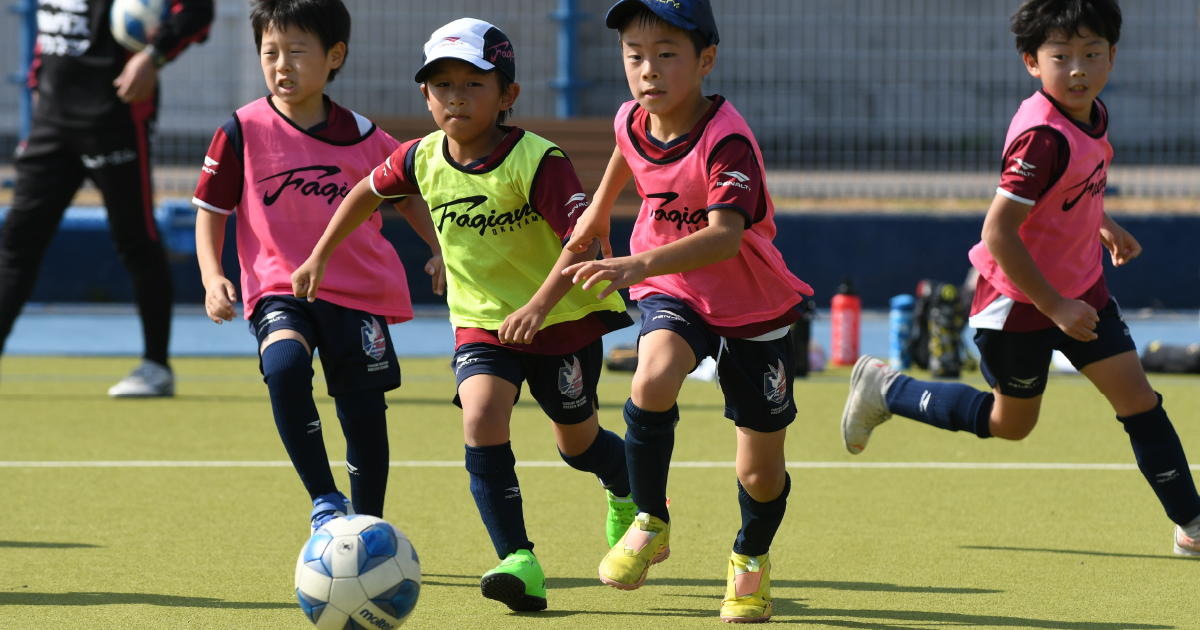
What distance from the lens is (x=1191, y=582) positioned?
3922 millimetres

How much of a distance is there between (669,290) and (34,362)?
Answer: 23.2 ft

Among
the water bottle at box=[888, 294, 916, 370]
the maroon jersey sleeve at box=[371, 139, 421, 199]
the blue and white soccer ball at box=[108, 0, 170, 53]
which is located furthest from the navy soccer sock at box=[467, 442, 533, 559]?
the water bottle at box=[888, 294, 916, 370]

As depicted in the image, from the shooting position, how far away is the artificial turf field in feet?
11.9

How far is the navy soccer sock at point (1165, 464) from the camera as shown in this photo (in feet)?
14.0

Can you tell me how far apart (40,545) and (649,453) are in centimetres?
192

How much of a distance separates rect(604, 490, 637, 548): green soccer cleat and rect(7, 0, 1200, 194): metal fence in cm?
836

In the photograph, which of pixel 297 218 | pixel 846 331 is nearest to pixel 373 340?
pixel 297 218

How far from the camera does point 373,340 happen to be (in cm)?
405

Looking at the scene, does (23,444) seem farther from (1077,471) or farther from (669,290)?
(1077,471)

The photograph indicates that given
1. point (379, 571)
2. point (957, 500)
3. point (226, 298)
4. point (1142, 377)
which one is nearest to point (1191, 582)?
point (1142, 377)

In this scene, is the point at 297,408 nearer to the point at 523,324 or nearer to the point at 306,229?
the point at 306,229

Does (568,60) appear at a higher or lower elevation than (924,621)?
higher

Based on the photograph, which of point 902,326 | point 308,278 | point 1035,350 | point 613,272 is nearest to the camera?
point 613,272

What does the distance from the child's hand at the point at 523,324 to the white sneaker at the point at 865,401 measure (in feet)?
6.50
